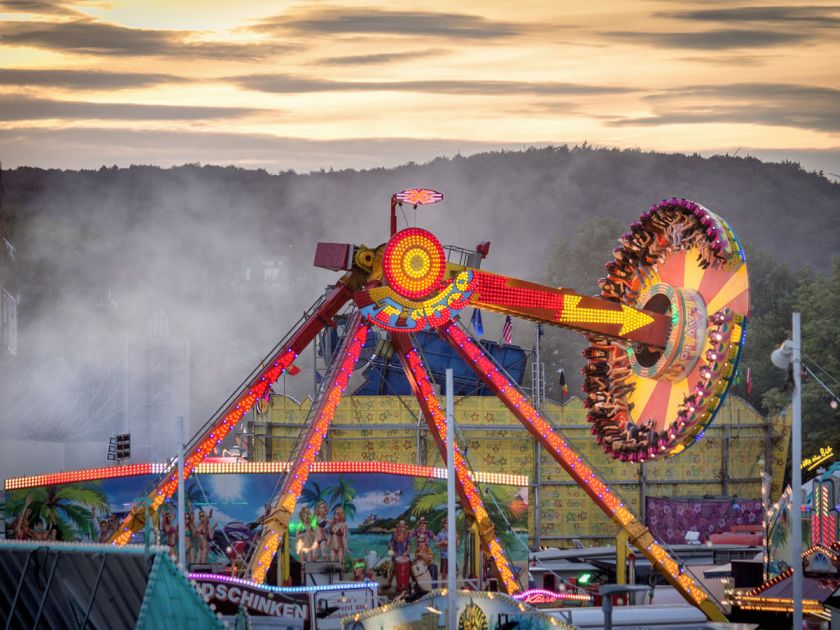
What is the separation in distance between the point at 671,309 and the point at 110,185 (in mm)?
108327

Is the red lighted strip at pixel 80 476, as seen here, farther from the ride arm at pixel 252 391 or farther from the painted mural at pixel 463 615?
the painted mural at pixel 463 615

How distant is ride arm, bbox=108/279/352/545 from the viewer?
34688mm

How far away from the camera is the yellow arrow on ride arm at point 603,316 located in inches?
1340

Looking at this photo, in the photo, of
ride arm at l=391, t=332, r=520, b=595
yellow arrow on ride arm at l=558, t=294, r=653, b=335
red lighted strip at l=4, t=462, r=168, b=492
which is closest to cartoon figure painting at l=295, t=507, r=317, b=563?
red lighted strip at l=4, t=462, r=168, b=492

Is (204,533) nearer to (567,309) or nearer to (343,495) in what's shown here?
(343,495)

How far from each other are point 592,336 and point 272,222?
115416 mm

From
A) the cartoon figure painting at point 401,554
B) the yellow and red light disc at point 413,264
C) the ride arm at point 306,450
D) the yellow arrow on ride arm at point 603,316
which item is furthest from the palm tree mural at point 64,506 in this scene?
the yellow arrow on ride arm at point 603,316

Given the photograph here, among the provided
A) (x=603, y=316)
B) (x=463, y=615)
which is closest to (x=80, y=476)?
(x=603, y=316)

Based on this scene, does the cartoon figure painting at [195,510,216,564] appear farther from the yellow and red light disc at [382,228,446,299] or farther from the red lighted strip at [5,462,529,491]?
the yellow and red light disc at [382,228,446,299]

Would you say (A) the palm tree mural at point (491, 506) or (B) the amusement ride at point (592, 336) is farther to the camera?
(A) the palm tree mural at point (491, 506)

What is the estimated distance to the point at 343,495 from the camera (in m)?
38.9

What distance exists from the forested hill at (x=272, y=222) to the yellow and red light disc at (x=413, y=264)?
5086cm

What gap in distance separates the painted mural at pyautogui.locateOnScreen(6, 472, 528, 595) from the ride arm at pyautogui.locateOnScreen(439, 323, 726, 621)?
298 cm

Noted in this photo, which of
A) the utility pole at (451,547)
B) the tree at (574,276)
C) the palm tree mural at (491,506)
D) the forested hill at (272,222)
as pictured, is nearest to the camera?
the utility pole at (451,547)
